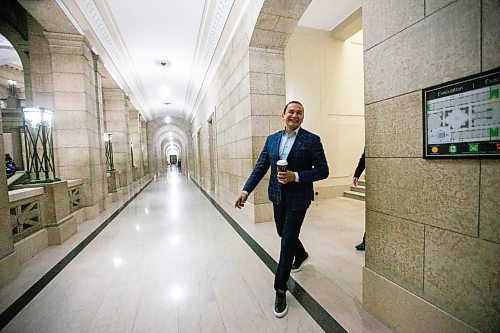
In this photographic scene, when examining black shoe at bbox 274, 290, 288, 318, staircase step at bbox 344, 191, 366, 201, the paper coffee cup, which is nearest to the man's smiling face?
the paper coffee cup

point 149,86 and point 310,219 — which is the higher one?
point 149,86

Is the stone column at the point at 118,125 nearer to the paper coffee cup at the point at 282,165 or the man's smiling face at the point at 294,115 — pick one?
the man's smiling face at the point at 294,115

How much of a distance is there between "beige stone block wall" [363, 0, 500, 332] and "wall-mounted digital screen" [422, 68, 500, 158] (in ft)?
0.15

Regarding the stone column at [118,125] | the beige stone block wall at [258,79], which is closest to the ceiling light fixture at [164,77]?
the stone column at [118,125]

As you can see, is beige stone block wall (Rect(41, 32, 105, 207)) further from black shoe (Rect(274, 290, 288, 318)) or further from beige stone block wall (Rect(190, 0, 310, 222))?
black shoe (Rect(274, 290, 288, 318))

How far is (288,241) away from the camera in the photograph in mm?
1955

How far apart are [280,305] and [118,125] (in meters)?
9.49

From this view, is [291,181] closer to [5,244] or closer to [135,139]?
[5,244]

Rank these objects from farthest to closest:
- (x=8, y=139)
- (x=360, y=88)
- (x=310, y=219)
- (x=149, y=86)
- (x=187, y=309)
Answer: (x=8, y=139) → (x=149, y=86) → (x=360, y=88) → (x=310, y=219) → (x=187, y=309)

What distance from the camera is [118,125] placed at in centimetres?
936

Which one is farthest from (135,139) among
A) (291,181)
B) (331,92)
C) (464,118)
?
(464,118)

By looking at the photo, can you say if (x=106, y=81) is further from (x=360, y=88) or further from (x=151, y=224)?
(x=360, y=88)

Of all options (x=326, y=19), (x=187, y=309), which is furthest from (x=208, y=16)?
(x=187, y=309)

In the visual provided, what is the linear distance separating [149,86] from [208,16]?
612cm
